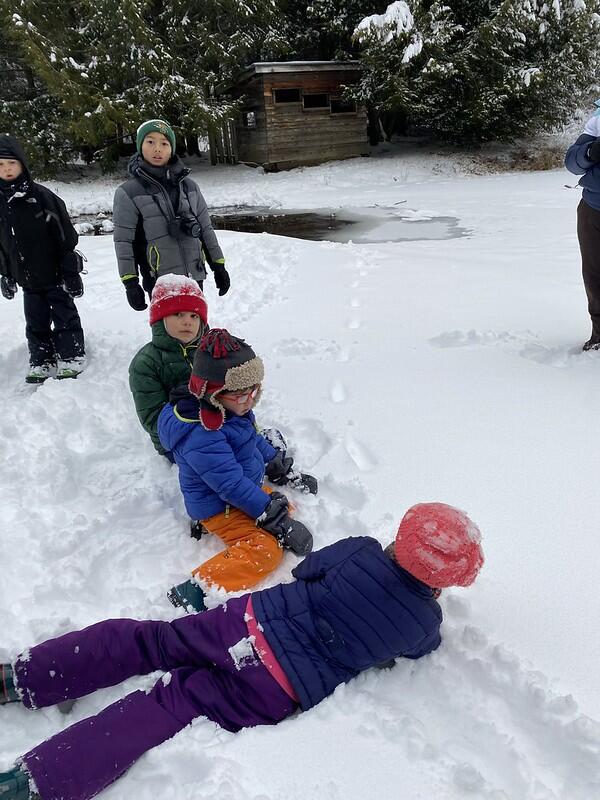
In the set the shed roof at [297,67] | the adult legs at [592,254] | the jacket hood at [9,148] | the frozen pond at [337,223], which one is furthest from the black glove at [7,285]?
the shed roof at [297,67]

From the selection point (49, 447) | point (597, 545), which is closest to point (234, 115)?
point (49, 447)

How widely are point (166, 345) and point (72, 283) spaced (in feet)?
4.88

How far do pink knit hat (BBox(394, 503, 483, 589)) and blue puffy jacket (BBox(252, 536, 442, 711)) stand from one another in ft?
0.28

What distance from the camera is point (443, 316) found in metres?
4.63

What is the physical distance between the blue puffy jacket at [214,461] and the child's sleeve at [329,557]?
1.57 ft

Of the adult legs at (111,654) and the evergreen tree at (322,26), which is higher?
the evergreen tree at (322,26)

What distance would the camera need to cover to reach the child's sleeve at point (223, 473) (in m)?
2.34

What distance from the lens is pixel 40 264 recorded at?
378cm

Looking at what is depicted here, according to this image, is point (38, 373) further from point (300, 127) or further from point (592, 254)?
point (300, 127)

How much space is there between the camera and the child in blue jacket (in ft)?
7.27

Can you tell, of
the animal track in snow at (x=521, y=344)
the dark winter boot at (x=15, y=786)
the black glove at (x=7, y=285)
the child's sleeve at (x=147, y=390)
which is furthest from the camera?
the black glove at (x=7, y=285)

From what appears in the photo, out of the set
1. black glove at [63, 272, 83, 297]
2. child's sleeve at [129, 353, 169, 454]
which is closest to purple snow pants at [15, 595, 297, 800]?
child's sleeve at [129, 353, 169, 454]

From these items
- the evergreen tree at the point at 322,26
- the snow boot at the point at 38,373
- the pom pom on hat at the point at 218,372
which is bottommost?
the snow boot at the point at 38,373

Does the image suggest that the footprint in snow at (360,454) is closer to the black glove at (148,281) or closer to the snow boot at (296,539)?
the snow boot at (296,539)
